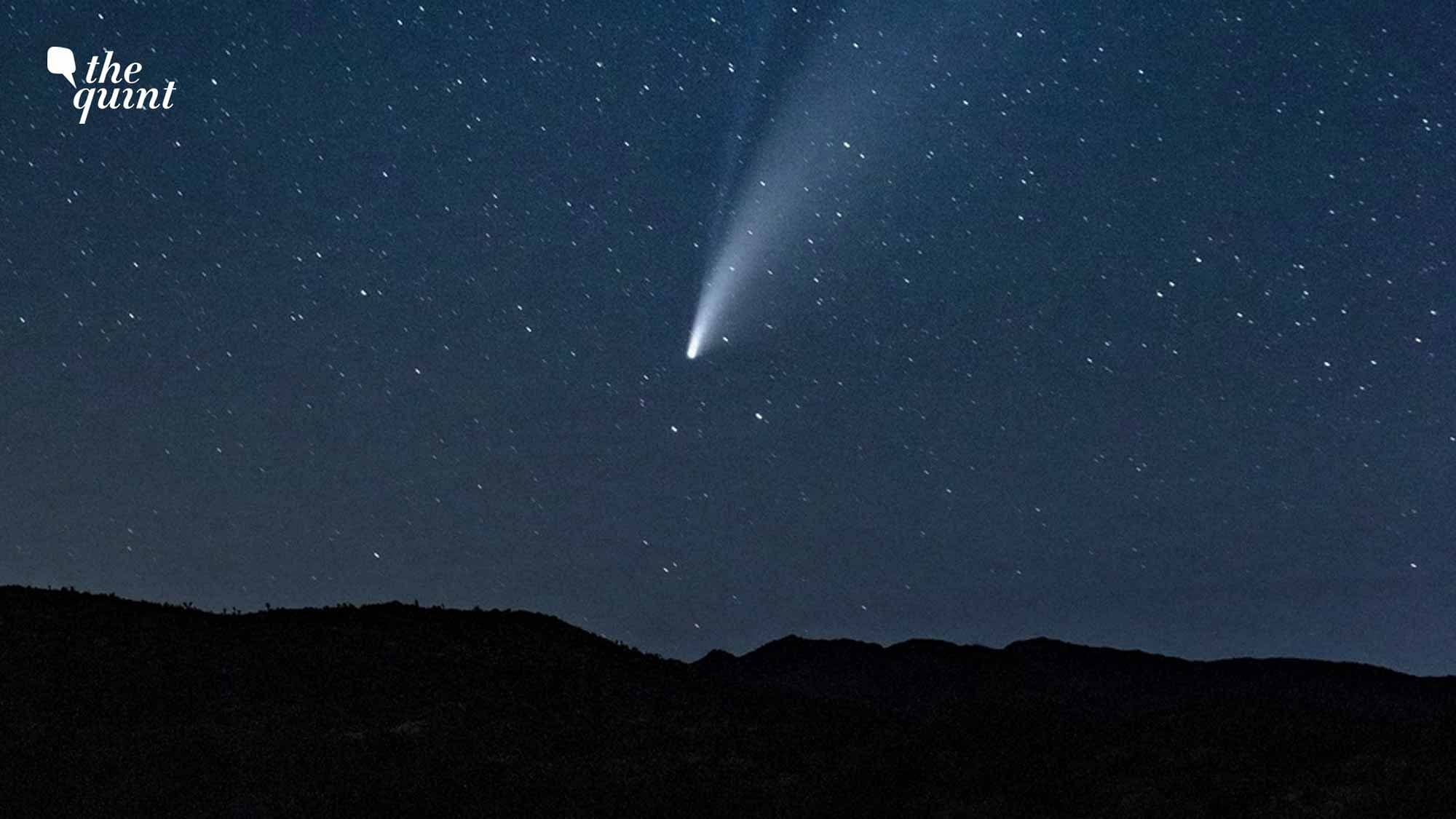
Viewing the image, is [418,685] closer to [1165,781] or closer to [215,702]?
[215,702]

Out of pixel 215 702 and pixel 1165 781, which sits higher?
pixel 215 702

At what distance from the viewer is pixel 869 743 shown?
79.1ft

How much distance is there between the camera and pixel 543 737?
24.7 meters

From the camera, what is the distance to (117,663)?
28641 millimetres

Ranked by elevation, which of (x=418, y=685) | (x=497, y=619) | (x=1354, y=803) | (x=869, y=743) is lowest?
(x=1354, y=803)

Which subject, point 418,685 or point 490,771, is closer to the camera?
point 490,771

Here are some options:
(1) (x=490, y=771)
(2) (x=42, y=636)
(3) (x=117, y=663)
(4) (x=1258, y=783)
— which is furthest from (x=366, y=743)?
(4) (x=1258, y=783)

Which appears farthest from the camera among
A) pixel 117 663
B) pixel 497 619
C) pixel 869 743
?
pixel 497 619

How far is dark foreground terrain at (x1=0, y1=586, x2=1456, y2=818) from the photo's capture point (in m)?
19.5

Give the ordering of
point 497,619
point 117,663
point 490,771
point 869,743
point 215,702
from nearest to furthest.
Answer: point 490,771 → point 869,743 → point 215,702 → point 117,663 → point 497,619

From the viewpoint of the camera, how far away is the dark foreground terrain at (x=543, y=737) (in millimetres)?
19469

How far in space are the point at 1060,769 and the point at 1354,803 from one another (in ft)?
15.2

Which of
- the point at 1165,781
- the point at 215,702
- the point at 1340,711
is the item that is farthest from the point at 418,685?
the point at 1340,711

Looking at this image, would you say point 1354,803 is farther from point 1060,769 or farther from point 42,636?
point 42,636
